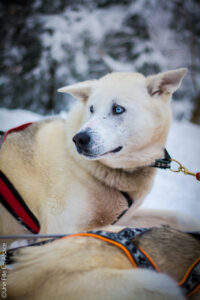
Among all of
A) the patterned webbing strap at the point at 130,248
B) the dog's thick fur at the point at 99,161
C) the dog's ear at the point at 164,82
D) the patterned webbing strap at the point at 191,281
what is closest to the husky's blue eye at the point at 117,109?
the dog's thick fur at the point at 99,161

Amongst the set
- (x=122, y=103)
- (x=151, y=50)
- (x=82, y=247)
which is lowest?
(x=151, y=50)

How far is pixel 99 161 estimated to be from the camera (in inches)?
70.6

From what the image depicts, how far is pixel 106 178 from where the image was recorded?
173cm

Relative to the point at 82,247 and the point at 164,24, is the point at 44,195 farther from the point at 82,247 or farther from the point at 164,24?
the point at 164,24

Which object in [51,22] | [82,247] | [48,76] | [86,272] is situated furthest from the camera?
[48,76]

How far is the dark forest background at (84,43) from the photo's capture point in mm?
6445

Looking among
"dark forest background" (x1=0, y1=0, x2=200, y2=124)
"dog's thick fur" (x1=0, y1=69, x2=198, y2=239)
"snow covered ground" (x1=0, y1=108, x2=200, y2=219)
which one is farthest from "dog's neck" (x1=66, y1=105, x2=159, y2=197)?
"dark forest background" (x1=0, y1=0, x2=200, y2=124)

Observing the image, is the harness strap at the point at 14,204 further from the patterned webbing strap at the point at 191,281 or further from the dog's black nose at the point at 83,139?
the patterned webbing strap at the point at 191,281

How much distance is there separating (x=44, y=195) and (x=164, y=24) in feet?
25.1

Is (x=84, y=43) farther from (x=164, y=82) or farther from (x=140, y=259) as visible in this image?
(x=140, y=259)

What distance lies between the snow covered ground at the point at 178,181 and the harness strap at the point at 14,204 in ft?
6.02

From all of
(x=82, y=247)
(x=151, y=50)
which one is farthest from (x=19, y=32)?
(x=82, y=247)

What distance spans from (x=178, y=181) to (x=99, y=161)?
2298 millimetres

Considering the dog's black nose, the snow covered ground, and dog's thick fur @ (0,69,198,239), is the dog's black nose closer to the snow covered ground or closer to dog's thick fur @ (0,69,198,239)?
dog's thick fur @ (0,69,198,239)
